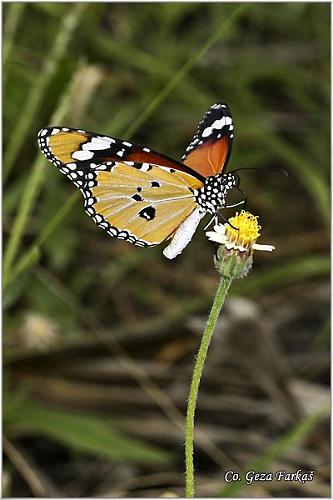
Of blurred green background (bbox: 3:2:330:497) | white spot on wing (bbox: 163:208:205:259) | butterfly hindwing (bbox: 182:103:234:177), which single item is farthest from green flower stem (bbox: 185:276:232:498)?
blurred green background (bbox: 3:2:330:497)

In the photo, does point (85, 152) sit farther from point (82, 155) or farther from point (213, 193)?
point (213, 193)

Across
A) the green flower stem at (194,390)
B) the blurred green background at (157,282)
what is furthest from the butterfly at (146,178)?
the blurred green background at (157,282)

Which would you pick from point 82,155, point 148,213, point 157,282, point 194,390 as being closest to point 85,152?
point 82,155

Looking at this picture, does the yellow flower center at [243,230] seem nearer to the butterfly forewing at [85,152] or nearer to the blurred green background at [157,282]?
the butterfly forewing at [85,152]

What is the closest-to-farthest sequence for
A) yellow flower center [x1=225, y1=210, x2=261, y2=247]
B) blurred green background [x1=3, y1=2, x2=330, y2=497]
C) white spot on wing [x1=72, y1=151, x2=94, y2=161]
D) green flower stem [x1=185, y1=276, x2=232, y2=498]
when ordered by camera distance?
1. green flower stem [x1=185, y1=276, x2=232, y2=498]
2. yellow flower center [x1=225, y1=210, x2=261, y2=247]
3. white spot on wing [x1=72, y1=151, x2=94, y2=161]
4. blurred green background [x1=3, y1=2, x2=330, y2=497]

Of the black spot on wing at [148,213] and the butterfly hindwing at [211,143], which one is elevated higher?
the butterfly hindwing at [211,143]

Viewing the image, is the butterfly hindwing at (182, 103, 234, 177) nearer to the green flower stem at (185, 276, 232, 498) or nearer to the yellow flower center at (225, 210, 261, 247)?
the yellow flower center at (225, 210, 261, 247)

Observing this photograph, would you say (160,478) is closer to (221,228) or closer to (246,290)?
(246,290)
